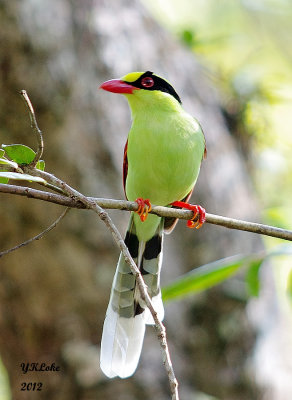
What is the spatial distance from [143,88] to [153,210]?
1306mm

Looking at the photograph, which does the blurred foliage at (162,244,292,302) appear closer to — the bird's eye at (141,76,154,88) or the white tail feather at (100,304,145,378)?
the white tail feather at (100,304,145,378)

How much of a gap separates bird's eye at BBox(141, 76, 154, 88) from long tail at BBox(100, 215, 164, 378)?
875 mm

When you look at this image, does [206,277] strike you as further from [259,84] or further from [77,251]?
[259,84]

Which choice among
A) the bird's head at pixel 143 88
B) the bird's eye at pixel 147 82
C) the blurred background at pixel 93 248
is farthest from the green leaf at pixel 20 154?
the blurred background at pixel 93 248

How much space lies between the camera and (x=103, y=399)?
4.42 m

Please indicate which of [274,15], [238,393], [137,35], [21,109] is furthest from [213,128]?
[274,15]

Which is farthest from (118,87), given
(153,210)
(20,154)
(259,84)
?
(259,84)

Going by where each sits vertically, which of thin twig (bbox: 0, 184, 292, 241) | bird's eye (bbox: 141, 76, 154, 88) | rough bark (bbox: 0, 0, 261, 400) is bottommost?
rough bark (bbox: 0, 0, 261, 400)

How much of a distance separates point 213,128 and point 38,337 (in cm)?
238

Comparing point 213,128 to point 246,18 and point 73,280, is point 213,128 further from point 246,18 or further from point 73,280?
point 246,18

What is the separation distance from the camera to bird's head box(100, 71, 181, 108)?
3.61 metres

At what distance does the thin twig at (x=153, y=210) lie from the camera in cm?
201

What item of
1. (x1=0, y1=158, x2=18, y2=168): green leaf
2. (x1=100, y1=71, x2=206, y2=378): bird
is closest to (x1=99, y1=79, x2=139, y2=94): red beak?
(x1=100, y1=71, x2=206, y2=378): bird

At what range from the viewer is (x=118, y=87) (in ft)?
11.7
